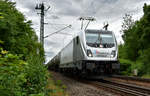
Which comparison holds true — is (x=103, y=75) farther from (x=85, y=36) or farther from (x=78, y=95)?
(x=78, y=95)

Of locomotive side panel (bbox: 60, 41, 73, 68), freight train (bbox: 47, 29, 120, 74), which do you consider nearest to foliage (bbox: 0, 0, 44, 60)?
freight train (bbox: 47, 29, 120, 74)

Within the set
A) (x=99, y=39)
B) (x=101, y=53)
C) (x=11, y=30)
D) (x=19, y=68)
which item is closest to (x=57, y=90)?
(x=19, y=68)

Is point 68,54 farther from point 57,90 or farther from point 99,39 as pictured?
point 57,90

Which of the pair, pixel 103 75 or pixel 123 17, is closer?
pixel 103 75

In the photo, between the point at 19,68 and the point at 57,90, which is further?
the point at 57,90

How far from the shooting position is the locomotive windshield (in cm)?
1205

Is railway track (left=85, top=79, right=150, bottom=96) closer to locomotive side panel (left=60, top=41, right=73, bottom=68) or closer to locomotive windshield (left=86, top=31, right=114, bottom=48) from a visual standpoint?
locomotive windshield (left=86, top=31, right=114, bottom=48)

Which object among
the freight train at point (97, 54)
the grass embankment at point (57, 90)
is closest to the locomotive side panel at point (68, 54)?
the freight train at point (97, 54)

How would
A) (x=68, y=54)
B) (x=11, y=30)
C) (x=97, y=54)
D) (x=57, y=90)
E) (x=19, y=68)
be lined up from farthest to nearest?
(x=68, y=54) < (x=97, y=54) < (x=11, y=30) < (x=57, y=90) < (x=19, y=68)

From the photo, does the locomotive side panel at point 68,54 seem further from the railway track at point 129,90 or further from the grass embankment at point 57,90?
the railway track at point 129,90

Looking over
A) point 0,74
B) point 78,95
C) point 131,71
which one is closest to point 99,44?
point 78,95

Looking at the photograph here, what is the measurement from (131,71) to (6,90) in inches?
839

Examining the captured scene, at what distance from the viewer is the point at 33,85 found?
179 inches

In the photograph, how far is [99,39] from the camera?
1230 cm
